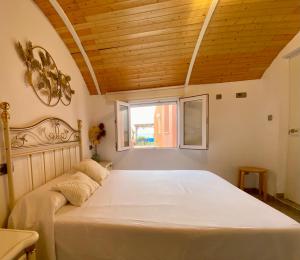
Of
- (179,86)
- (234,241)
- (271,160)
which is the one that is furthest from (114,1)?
(271,160)

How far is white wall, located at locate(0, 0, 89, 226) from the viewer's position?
1.48 m

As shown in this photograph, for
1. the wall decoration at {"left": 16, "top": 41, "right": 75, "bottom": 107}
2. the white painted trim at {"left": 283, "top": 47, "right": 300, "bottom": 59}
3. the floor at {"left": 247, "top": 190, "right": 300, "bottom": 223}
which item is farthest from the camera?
the white painted trim at {"left": 283, "top": 47, "right": 300, "bottom": 59}

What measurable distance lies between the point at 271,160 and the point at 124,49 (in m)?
3.20

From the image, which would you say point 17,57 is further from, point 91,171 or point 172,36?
point 172,36

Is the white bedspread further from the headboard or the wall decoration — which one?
the wall decoration

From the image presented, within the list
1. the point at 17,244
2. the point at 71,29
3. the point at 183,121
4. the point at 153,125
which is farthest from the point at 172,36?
the point at 153,125

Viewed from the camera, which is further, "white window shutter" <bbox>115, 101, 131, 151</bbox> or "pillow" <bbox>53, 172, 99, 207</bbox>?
"white window shutter" <bbox>115, 101, 131, 151</bbox>

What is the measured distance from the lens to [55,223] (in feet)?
3.98

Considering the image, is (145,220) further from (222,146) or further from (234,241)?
(222,146)

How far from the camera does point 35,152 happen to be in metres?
1.75

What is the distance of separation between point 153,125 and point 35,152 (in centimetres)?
346

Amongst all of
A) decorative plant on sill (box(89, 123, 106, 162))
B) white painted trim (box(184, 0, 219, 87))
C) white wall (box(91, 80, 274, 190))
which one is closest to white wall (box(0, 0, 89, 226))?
decorative plant on sill (box(89, 123, 106, 162))

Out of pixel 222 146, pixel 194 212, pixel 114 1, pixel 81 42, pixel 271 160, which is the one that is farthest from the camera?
pixel 222 146

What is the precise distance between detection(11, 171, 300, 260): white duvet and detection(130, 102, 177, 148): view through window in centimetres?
226
